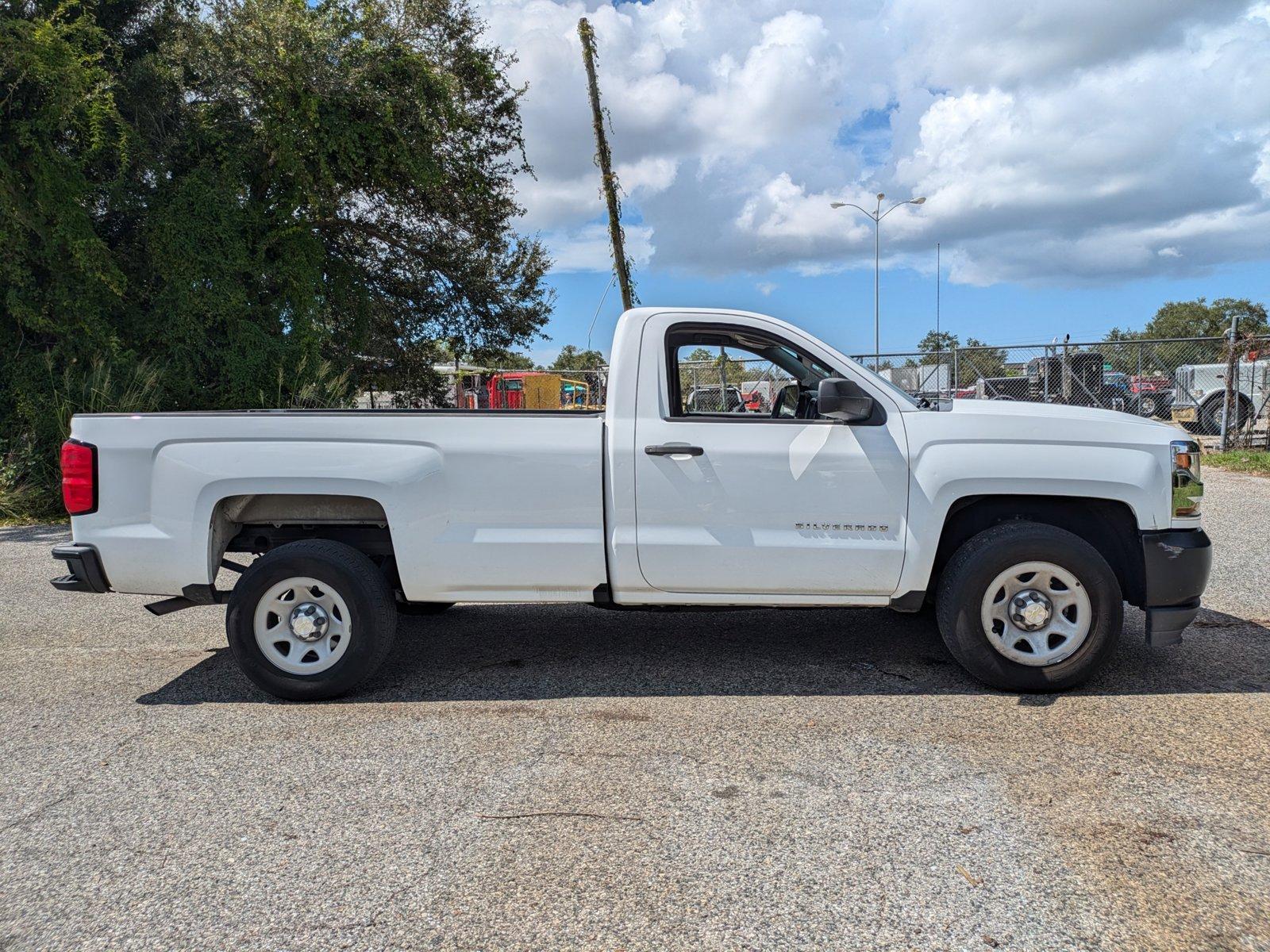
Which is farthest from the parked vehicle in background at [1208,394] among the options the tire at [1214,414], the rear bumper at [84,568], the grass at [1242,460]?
the rear bumper at [84,568]

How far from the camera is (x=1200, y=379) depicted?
19.1 metres

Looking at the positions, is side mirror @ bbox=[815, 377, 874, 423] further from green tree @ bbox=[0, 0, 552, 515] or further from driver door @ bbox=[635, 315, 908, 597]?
green tree @ bbox=[0, 0, 552, 515]

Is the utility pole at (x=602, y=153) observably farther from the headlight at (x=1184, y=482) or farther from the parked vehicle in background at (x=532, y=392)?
the headlight at (x=1184, y=482)

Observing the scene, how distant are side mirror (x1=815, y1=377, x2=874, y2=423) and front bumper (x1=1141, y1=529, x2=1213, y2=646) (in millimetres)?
1446

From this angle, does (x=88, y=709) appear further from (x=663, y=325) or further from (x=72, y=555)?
(x=663, y=325)

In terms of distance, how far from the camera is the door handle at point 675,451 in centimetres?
456

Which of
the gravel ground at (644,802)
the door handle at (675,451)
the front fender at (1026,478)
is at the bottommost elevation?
the gravel ground at (644,802)

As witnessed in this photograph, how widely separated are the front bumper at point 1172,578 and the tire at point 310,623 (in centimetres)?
361

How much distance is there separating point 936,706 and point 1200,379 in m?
18.0

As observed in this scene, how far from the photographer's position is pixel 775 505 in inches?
179

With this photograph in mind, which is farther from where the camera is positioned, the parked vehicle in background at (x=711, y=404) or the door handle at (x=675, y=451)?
the parked vehicle in background at (x=711, y=404)

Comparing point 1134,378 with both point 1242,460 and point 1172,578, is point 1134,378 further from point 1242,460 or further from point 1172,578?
point 1172,578

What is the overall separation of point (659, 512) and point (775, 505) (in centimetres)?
56

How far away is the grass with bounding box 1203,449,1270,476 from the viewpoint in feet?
45.9
